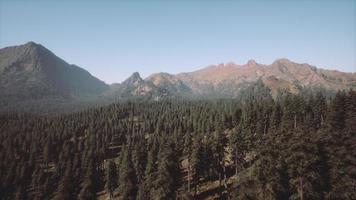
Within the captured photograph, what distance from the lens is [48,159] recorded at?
12731cm

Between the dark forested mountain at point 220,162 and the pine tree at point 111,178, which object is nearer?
the dark forested mountain at point 220,162

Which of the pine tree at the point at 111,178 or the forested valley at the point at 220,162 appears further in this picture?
the pine tree at the point at 111,178

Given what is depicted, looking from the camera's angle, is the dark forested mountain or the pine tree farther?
the pine tree

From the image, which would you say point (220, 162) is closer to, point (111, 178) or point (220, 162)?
point (220, 162)

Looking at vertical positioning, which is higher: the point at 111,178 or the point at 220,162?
the point at 220,162

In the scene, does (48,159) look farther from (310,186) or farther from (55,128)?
(310,186)

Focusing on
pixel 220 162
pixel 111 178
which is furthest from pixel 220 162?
pixel 111 178

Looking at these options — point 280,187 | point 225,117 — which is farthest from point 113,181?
point 225,117

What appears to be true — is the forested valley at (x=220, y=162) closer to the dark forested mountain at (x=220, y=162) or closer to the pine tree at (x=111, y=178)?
the dark forested mountain at (x=220, y=162)

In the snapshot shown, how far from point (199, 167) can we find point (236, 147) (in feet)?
37.8

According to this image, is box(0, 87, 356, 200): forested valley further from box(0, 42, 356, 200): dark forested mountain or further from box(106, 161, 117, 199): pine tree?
box(106, 161, 117, 199): pine tree

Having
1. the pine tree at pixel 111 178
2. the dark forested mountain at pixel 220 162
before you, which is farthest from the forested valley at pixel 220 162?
the pine tree at pixel 111 178

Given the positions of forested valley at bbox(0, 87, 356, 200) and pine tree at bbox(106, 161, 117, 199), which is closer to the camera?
forested valley at bbox(0, 87, 356, 200)

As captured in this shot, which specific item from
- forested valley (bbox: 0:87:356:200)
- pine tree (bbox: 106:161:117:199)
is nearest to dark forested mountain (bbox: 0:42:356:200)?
forested valley (bbox: 0:87:356:200)
